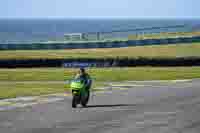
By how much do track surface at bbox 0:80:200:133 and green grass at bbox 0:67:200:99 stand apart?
7407 mm

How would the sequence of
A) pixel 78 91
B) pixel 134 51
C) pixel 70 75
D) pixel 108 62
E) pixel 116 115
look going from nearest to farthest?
pixel 116 115
pixel 78 91
pixel 70 75
pixel 108 62
pixel 134 51

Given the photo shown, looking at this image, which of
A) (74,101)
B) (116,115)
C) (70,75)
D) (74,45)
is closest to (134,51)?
(74,45)

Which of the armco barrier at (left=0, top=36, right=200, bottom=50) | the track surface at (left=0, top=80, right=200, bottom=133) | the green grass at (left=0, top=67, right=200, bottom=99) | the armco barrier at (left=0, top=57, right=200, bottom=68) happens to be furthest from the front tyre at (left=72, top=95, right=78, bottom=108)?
the armco barrier at (left=0, top=36, right=200, bottom=50)

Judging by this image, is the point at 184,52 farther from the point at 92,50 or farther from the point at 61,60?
the point at 61,60

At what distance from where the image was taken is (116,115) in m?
22.5

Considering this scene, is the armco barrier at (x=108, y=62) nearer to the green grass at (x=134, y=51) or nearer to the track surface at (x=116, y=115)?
the green grass at (x=134, y=51)

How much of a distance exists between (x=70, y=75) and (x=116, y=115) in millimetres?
22218

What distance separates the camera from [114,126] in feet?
64.4

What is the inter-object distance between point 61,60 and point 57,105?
2400 cm

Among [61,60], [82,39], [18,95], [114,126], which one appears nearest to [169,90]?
[18,95]

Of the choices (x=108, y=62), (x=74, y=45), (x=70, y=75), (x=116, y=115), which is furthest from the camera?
(x=74, y=45)

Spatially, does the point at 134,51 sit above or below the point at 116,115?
below

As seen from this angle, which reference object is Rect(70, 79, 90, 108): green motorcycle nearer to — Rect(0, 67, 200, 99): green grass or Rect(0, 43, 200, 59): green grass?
Rect(0, 67, 200, 99): green grass

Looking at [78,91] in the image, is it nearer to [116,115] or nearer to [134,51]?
[116,115]
